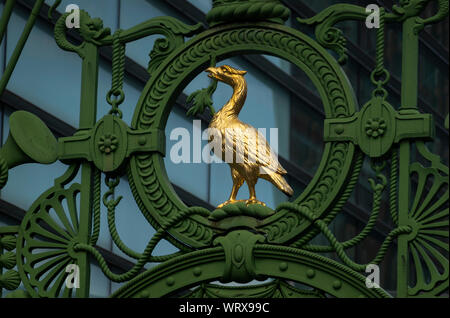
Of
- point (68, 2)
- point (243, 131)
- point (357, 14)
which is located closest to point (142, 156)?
point (243, 131)

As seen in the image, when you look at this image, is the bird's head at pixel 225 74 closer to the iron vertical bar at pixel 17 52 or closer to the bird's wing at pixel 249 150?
the bird's wing at pixel 249 150

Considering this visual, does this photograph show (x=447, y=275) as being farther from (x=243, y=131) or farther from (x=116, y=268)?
(x=116, y=268)

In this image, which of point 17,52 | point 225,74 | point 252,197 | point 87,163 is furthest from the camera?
point 17,52

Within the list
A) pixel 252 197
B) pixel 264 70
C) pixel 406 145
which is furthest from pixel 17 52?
pixel 264 70

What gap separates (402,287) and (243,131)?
2318 mm

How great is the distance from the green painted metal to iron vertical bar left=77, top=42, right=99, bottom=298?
0.6 inches

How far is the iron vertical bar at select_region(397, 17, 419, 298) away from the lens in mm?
14172

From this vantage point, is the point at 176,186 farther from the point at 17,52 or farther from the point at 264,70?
the point at 17,52

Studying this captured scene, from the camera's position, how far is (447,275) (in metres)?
13.9

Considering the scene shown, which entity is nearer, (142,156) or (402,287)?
(402,287)

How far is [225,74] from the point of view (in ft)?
51.2

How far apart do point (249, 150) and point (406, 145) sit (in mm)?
1550

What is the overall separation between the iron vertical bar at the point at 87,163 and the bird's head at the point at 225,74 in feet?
4.23

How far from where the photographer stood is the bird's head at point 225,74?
1556 cm
